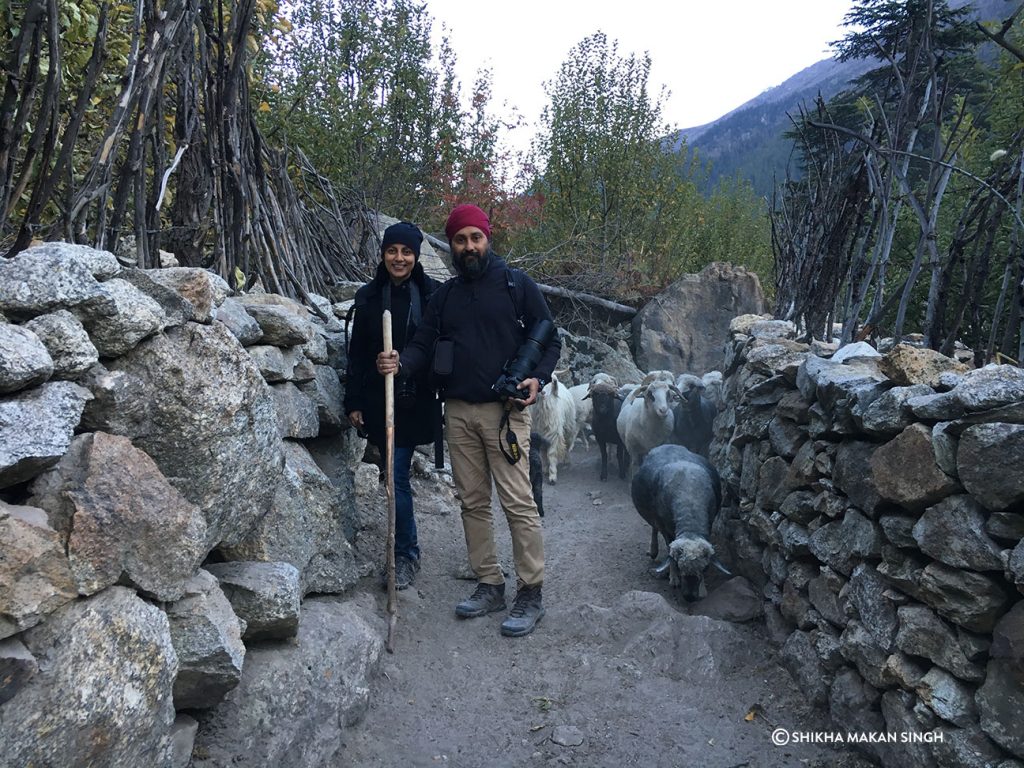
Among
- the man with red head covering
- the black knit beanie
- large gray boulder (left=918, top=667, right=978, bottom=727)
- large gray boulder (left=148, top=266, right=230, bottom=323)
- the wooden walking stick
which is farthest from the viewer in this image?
the black knit beanie

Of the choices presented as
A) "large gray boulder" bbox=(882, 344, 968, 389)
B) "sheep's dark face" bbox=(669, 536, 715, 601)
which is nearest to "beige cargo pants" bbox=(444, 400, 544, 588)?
"sheep's dark face" bbox=(669, 536, 715, 601)

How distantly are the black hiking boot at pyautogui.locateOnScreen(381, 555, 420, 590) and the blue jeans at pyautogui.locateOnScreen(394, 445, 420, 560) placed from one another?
0.04m

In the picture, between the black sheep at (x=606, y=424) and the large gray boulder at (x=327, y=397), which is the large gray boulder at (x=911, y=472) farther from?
the black sheep at (x=606, y=424)

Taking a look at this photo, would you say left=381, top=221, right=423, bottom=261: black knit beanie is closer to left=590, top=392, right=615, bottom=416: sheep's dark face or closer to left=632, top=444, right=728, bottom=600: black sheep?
left=632, top=444, right=728, bottom=600: black sheep

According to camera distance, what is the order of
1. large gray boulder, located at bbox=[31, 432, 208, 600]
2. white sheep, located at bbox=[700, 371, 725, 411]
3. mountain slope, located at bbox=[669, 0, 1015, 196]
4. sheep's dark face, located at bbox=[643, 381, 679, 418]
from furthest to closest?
mountain slope, located at bbox=[669, 0, 1015, 196] → white sheep, located at bbox=[700, 371, 725, 411] → sheep's dark face, located at bbox=[643, 381, 679, 418] → large gray boulder, located at bbox=[31, 432, 208, 600]

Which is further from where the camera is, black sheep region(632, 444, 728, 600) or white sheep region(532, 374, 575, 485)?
white sheep region(532, 374, 575, 485)

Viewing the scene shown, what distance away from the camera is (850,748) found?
3.36m

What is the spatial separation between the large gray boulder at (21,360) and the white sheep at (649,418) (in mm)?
6555

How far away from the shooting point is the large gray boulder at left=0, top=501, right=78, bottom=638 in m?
1.89

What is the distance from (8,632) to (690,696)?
10.2 feet

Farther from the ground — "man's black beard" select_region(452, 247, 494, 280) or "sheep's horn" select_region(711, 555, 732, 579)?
"man's black beard" select_region(452, 247, 494, 280)

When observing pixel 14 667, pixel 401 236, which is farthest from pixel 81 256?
pixel 401 236

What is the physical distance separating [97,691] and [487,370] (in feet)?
8.36

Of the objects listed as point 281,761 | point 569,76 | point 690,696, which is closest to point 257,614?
point 281,761
